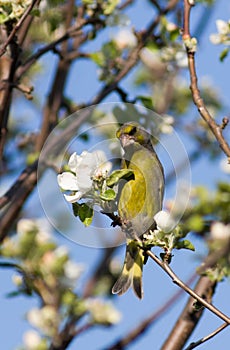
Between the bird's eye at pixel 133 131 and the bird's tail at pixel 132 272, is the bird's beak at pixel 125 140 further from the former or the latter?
the bird's tail at pixel 132 272

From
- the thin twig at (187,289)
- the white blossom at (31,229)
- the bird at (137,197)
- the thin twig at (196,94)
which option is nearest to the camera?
the thin twig at (187,289)

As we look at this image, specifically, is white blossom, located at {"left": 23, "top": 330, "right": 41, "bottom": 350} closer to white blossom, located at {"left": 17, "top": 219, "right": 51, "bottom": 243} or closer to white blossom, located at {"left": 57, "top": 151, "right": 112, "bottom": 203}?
white blossom, located at {"left": 17, "top": 219, "right": 51, "bottom": 243}

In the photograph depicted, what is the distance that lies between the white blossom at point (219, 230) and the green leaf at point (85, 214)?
123cm

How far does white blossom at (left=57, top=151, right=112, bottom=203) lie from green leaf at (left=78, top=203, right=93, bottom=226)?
3cm

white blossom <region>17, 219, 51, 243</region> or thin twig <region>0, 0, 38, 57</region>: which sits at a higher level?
white blossom <region>17, 219, 51, 243</region>

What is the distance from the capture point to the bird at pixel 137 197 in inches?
123

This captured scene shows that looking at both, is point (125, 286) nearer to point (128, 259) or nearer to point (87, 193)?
point (128, 259)

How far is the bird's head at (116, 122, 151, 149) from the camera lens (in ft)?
11.7

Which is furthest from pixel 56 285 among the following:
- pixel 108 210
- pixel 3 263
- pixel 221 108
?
pixel 221 108

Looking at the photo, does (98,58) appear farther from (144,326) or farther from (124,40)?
(144,326)

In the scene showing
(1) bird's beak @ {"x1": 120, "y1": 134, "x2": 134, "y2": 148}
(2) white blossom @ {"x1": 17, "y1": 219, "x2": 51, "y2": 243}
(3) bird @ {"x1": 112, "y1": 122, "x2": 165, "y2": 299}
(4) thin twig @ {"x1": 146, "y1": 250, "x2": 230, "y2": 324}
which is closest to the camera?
(4) thin twig @ {"x1": 146, "y1": 250, "x2": 230, "y2": 324}

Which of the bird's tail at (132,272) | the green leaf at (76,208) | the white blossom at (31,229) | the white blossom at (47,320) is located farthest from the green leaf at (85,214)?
the white blossom at (31,229)

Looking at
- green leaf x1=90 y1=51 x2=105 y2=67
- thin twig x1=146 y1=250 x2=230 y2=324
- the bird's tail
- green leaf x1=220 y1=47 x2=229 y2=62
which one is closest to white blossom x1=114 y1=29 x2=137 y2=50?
green leaf x1=90 y1=51 x2=105 y2=67

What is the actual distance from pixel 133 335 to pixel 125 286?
0.35 metres
